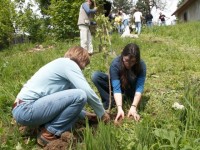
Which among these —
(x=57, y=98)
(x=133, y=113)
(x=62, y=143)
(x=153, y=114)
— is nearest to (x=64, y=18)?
(x=153, y=114)

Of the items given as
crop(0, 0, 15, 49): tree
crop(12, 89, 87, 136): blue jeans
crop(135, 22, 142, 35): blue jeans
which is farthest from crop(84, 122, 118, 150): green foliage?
crop(0, 0, 15, 49): tree

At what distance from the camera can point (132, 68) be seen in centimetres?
394

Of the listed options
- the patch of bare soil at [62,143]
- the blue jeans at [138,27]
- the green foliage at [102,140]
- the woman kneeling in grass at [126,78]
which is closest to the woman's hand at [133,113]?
the woman kneeling in grass at [126,78]

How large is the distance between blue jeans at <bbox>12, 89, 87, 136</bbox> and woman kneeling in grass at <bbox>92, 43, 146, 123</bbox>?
1.86ft

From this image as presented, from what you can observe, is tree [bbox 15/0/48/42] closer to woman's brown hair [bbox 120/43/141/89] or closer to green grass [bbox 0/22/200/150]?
green grass [bbox 0/22/200/150]

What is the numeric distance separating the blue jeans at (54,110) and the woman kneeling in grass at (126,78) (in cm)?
57

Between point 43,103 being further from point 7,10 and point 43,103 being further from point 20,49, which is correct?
point 7,10

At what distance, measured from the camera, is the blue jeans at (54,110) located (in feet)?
10.6

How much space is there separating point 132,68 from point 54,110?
1155 mm

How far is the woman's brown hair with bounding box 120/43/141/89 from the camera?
3613 millimetres

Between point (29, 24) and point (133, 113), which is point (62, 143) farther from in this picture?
point (29, 24)

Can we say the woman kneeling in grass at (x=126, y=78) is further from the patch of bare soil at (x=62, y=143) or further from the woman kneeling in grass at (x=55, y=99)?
the patch of bare soil at (x=62, y=143)

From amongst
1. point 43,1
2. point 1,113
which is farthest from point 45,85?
point 43,1

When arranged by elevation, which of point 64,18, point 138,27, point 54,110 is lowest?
point 54,110
